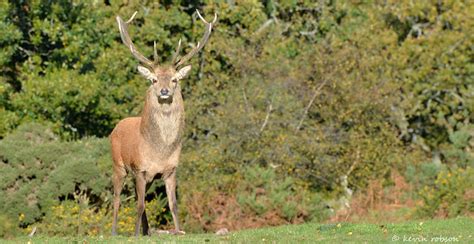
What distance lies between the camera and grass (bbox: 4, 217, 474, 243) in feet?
44.1

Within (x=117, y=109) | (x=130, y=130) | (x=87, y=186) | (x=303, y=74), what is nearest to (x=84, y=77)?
(x=117, y=109)

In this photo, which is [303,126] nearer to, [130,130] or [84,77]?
[84,77]

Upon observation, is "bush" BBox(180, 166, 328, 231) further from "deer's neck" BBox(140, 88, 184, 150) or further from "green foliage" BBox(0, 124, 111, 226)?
"deer's neck" BBox(140, 88, 184, 150)

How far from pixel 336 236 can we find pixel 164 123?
3421 millimetres

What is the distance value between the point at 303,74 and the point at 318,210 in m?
3.85

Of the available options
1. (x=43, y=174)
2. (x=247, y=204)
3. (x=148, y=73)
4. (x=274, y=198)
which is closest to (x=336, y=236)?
(x=148, y=73)

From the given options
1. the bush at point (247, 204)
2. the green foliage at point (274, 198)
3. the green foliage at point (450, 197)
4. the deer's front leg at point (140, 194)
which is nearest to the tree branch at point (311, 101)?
the green foliage at point (274, 198)

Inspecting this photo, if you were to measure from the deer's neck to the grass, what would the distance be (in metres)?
1.80

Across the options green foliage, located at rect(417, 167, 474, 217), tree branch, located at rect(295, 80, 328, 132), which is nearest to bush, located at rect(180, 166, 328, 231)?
tree branch, located at rect(295, 80, 328, 132)

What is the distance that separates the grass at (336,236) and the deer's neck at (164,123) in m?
1.80

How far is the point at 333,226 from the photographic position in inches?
587

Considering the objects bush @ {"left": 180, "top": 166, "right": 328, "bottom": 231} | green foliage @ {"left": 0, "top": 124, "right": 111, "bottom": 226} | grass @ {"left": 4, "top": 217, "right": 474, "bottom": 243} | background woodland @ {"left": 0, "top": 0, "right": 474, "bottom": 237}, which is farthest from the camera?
bush @ {"left": 180, "top": 166, "right": 328, "bottom": 231}

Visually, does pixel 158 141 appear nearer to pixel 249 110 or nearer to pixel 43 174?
pixel 43 174

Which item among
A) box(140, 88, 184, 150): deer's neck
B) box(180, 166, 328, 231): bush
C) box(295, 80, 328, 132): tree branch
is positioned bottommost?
box(180, 166, 328, 231): bush
